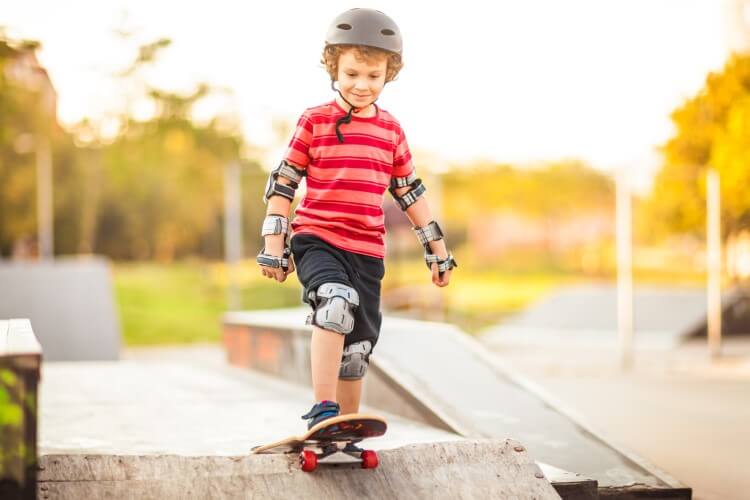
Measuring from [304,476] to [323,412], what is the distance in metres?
0.27

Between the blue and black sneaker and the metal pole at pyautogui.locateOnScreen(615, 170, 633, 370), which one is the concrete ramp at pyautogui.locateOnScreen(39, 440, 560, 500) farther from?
the metal pole at pyautogui.locateOnScreen(615, 170, 633, 370)

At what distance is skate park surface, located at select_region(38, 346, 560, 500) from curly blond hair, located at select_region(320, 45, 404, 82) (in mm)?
1480

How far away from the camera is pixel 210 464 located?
3.44 m

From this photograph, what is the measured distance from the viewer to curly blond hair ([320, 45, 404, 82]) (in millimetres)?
3832

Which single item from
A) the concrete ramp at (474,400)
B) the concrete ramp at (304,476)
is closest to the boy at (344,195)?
the concrete ramp at (304,476)

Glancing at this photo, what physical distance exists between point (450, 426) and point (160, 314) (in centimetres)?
2266

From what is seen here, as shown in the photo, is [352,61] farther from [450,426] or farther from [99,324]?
[99,324]

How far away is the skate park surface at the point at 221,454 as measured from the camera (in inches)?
131

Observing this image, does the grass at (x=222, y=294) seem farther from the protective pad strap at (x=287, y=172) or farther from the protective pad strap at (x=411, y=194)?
the protective pad strap at (x=287, y=172)

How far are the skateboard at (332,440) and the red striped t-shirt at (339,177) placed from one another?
73 centimetres

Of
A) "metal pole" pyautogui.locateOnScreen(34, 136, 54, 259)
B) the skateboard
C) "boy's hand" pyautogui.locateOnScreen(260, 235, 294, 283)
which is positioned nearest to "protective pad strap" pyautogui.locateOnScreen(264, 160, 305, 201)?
"boy's hand" pyautogui.locateOnScreen(260, 235, 294, 283)

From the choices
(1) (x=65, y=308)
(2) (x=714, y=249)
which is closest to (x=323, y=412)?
(1) (x=65, y=308)

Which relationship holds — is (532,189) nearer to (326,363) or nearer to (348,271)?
(348,271)

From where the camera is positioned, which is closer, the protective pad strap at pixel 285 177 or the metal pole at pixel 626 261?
the protective pad strap at pixel 285 177
